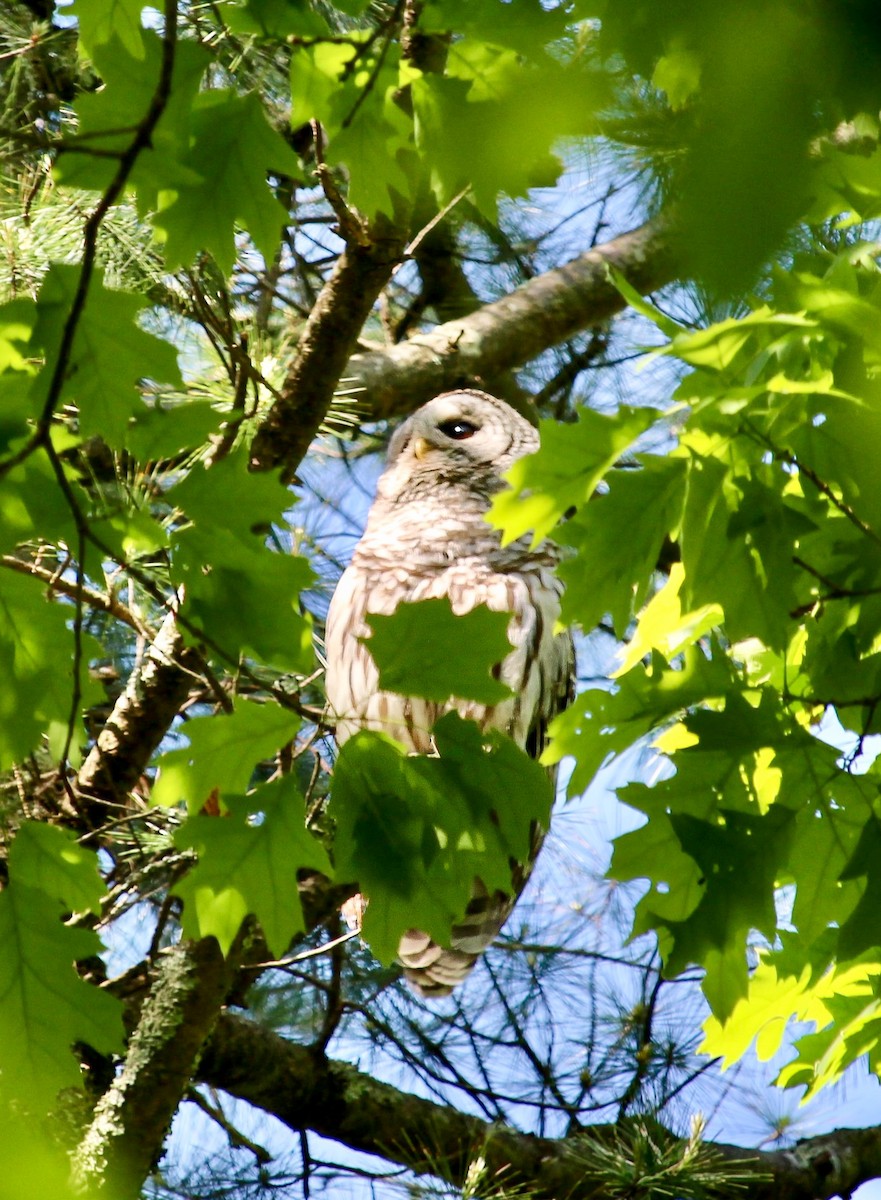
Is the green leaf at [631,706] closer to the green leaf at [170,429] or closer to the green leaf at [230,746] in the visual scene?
the green leaf at [230,746]

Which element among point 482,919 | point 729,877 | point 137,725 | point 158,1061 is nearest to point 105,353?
point 729,877

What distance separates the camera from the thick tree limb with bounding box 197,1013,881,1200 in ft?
10.4

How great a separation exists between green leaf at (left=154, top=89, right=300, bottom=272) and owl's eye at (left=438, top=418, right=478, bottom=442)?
163 centimetres

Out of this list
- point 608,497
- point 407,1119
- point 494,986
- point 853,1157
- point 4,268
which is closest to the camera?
point 608,497

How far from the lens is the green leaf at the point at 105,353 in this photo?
163cm

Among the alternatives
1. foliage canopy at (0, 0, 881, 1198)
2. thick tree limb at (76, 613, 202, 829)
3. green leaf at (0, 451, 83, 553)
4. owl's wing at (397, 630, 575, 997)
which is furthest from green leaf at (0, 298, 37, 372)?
owl's wing at (397, 630, 575, 997)

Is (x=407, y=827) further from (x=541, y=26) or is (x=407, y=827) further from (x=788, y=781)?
(x=541, y=26)

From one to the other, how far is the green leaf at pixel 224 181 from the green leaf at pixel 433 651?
1.92ft

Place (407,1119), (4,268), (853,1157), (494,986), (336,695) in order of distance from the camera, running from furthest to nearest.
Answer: (494,986) → (853,1157) → (407,1119) → (336,695) → (4,268)

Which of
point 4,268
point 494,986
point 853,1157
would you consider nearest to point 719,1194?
point 853,1157

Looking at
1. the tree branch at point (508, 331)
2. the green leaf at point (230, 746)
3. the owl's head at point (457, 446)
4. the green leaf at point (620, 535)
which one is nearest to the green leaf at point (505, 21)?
the green leaf at point (620, 535)

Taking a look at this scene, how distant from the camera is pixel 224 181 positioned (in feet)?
6.02

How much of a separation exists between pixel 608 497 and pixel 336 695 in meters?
1.56

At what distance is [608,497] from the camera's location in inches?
62.7
